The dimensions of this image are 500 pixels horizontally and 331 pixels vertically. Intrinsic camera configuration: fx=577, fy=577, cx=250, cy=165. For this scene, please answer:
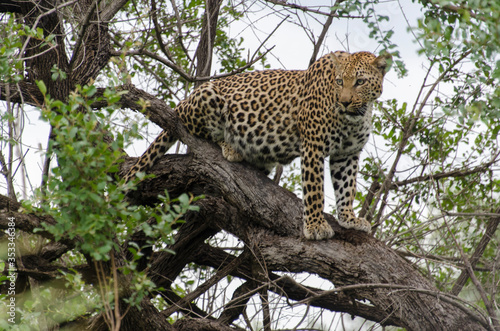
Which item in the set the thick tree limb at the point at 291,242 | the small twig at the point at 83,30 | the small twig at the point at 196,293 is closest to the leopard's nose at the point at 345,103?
the thick tree limb at the point at 291,242

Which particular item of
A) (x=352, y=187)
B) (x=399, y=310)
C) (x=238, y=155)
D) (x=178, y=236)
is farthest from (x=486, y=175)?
(x=178, y=236)

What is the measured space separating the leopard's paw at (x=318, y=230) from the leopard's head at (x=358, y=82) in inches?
51.0

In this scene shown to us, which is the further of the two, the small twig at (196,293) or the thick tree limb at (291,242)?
the small twig at (196,293)

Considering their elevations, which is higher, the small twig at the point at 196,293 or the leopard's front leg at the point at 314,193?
the leopard's front leg at the point at 314,193

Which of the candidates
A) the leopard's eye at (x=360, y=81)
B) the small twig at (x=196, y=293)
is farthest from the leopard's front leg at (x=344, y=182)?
the small twig at (x=196, y=293)

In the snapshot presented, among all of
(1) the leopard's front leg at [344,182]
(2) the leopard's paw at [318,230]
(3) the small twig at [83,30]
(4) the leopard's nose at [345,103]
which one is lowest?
(2) the leopard's paw at [318,230]

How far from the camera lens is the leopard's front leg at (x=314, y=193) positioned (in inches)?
257

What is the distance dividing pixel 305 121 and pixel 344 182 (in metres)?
0.96

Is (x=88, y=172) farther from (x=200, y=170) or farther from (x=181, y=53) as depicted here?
(x=181, y=53)

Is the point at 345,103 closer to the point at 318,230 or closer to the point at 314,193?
the point at 314,193

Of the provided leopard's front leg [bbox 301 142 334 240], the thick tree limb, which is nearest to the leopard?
leopard's front leg [bbox 301 142 334 240]

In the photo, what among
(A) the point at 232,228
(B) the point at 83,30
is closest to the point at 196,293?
(A) the point at 232,228

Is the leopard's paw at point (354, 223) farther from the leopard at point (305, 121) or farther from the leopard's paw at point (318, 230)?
the leopard's paw at point (318, 230)

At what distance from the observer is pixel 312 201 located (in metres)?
6.63
